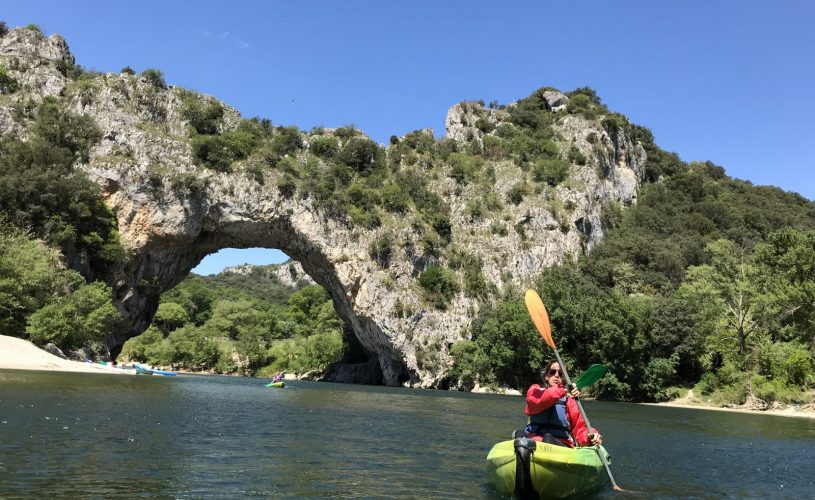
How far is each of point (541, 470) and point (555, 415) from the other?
1362mm

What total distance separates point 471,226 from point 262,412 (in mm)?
39063

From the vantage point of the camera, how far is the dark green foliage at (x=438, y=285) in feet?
162

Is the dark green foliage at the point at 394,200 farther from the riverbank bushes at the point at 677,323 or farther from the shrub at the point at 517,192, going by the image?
the riverbank bushes at the point at 677,323

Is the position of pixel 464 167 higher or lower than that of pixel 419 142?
lower

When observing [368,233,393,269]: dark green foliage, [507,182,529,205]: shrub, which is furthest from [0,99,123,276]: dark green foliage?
[507,182,529,205]: shrub

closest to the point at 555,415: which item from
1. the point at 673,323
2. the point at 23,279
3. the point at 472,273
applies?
the point at 673,323

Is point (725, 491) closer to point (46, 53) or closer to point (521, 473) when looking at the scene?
point (521, 473)

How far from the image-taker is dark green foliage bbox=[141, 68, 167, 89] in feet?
163

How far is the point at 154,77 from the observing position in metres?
50.0

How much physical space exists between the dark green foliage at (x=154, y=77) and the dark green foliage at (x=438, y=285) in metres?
30.4

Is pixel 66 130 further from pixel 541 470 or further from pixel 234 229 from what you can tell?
pixel 541 470

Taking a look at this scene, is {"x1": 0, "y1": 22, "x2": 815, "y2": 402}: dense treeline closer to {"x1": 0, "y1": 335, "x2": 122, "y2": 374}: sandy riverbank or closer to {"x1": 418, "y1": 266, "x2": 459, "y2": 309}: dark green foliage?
{"x1": 418, "y1": 266, "x2": 459, "y2": 309}: dark green foliage

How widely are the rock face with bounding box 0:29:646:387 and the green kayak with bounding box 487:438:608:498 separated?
1536 inches

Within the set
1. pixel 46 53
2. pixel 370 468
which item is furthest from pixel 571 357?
pixel 46 53
